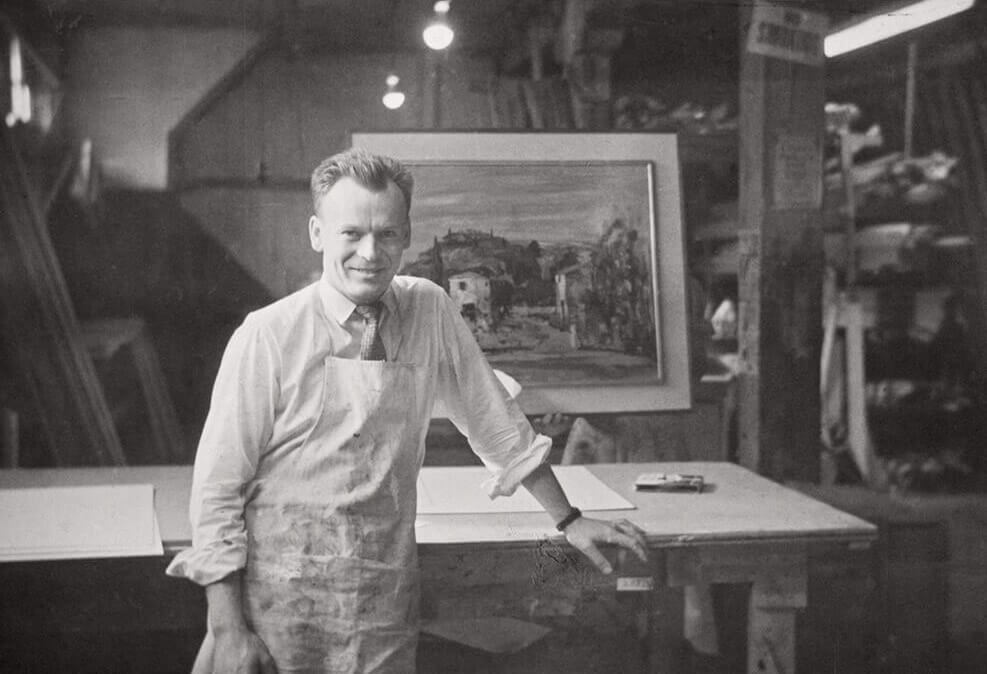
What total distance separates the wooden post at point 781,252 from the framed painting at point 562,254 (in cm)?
21

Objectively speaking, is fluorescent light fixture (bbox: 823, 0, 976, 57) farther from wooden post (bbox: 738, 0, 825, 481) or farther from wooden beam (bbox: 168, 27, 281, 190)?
wooden beam (bbox: 168, 27, 281, 190)

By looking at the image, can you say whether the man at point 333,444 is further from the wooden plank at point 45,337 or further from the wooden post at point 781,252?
the wooden post at point 781,252

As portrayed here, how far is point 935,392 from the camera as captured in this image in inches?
98.2

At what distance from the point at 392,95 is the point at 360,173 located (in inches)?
14.7

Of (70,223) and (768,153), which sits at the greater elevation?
(768,153)

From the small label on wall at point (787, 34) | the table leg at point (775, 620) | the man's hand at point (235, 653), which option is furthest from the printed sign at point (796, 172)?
the man's hand at point (235, 653)

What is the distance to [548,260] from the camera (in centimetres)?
210

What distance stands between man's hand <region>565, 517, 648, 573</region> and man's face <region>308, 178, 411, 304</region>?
543 millimetres

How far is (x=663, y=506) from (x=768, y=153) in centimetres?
84

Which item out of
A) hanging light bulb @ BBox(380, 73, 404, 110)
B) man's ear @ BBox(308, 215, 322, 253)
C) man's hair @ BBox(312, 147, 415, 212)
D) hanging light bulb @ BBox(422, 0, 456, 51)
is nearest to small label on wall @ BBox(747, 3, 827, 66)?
hanging light bulb @ BBox(422, 0, 456, 51)

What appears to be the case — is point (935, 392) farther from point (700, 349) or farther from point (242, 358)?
point (242, 358)

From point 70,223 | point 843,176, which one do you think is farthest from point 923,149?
point 70,223

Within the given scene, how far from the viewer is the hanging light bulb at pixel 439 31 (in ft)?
6.57

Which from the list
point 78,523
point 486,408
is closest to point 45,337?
point 78,523
